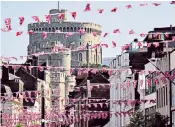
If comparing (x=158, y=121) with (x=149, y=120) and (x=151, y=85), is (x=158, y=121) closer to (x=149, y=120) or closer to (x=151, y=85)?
(x=149, y=120)

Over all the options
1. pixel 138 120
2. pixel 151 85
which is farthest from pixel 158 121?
pixel 151 85

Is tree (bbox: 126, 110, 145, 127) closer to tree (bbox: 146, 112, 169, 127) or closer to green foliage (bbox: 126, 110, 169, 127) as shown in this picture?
green foliage (bbox: 126, 110, 169, 127)

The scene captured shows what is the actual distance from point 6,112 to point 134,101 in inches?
1190

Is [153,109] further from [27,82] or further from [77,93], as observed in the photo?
[27,82]

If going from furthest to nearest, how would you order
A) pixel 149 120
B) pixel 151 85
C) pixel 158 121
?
pixel 151 85
pixel 149 120
pixel 158 121

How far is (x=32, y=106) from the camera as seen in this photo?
401ft

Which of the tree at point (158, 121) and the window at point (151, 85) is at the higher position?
the window at point (151, 85)

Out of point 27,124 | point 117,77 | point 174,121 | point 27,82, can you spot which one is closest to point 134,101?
point 174,121

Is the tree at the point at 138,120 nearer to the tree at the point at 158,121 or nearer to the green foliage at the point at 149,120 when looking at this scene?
the green foliage at the point at 149,120

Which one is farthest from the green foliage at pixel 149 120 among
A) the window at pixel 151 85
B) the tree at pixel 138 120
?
the window at pixel 151 85

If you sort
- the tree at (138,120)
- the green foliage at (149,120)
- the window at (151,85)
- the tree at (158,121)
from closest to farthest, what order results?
1. the tree at (158,121)
2. the green foliage at (149,120)
3. the tree at (138,120)
4. the window at (151,85)

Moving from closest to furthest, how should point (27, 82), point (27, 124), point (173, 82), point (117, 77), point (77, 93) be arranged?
point (173, 82) → point (117, 77) → point (27, 124) → point (77, 93) → point (27, 82)

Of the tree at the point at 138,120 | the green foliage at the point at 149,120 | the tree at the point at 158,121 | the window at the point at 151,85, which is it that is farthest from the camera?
the window at the point at 151,85

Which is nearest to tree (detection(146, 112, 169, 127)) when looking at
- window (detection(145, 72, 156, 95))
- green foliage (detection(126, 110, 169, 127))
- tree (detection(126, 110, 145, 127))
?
green foliage (detection(126, 110, 169, 127))
